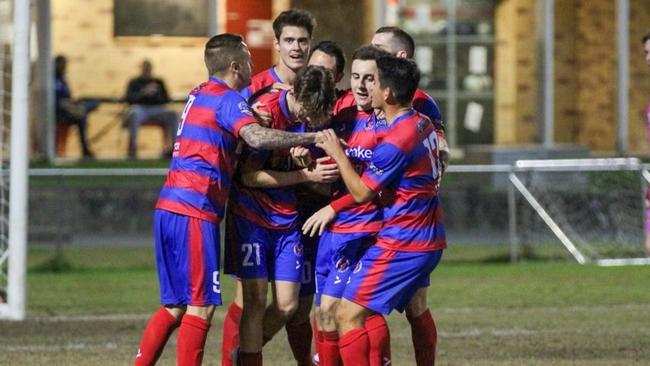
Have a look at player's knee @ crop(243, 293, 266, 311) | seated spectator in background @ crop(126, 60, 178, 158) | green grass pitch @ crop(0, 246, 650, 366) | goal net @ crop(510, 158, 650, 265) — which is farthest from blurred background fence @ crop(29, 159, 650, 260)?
player's knee @ crop(243, 293, 266, 311)

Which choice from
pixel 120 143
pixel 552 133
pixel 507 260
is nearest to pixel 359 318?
pixel 507 260

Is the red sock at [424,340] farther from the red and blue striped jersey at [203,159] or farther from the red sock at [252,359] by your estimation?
the red and blue striped jersey at [203,159]

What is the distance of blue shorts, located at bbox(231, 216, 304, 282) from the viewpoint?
884 centimetres

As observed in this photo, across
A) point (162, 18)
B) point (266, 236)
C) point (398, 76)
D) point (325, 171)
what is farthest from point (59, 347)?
point (162, 18)

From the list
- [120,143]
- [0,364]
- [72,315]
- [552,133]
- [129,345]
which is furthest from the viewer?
[552,133]

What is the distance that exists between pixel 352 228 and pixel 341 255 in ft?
0.52

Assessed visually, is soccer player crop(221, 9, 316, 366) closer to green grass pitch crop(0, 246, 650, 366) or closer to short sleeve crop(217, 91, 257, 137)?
short sleeve crop(217, 91, 257, 137)

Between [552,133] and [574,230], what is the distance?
6.77 metres

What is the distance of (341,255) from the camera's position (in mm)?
8523

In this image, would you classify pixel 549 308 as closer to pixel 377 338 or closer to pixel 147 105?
pixel 377 338

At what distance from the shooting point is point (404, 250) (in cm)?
820

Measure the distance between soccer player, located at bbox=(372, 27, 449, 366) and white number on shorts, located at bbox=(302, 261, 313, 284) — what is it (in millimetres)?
607

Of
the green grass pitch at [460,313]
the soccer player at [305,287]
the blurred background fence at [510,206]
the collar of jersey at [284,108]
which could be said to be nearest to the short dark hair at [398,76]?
the soccer player at [305,287]

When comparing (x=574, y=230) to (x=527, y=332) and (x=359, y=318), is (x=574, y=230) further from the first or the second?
(x=359, y=318)
